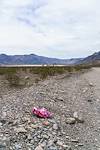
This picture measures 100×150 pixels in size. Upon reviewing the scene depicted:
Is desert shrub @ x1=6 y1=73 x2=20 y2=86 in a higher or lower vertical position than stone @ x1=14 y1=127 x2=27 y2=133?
higher

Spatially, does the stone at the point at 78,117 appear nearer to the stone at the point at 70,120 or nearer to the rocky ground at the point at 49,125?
the rocky ground at the point at 49,125

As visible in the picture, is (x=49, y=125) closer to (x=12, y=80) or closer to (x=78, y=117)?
(x=78, y=117)

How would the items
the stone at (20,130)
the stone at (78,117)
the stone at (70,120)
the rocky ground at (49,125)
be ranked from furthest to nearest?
the stone at (78,117) < the stone at (70,120) < the stone at (20,130) < the rocky ground at (49,125)

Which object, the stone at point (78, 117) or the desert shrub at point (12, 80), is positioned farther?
the desert shrub at point (12, 80)

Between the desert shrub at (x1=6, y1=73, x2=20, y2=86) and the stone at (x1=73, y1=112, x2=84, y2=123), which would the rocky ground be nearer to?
the stone at (x1=73, y1=112, x2=84, y2=123)

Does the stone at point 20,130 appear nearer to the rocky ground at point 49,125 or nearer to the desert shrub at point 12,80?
the rocky ground at point 49,125

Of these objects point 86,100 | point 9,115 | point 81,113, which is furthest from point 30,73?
point 9,115

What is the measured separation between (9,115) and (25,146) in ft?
10.9

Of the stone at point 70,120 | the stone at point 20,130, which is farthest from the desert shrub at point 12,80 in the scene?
the stone at point 20,130

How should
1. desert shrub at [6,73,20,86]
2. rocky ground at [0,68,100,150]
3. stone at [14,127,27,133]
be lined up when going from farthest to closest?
desert shrub at [6,73,20,86] < stone at [14,127,27,133] < rocky ground at [0,68,100,150]

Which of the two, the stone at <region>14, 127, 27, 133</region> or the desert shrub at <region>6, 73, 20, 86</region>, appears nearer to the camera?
the stone at <region>14, 127, 27, 133</region>

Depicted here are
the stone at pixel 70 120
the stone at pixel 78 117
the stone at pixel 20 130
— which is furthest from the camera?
the stone at pixel 78 117

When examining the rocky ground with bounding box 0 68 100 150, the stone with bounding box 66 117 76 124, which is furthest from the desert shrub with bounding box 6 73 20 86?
the stone with bounding box 66 117 76 124

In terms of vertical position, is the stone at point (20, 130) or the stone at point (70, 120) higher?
the stone at point (20, 130)
